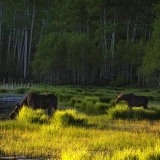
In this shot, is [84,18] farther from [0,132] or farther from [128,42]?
[0,132]

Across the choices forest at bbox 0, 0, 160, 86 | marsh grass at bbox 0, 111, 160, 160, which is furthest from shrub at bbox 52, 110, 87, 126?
forest at bbox 0, 0, 160, 86

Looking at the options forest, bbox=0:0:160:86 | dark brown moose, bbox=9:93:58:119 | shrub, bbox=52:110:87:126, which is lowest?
shrub, bbox=52:110:87:126

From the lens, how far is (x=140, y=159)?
8070 mm

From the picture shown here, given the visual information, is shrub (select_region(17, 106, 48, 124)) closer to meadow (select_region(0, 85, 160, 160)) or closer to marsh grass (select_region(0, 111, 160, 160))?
meadow (select_region(0, 85, 160, 160))

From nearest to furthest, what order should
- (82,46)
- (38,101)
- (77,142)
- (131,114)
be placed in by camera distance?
(77,142) < (38,101) < (131,114) < (82,46)

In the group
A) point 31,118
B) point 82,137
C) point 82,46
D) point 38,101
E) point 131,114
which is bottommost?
point 82,137

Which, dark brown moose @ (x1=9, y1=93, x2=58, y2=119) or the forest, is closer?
dark brown moose @ (x1=9, y1=93, x2=58, y2=119)

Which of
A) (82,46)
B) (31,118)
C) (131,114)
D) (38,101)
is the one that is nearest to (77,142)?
(31,118)

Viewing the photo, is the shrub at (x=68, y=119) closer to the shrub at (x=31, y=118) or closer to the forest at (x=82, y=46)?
the shrub at (x=31, y=118)

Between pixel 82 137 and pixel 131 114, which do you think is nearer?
pixel 82 137

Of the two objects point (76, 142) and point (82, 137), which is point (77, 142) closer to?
point (76, 142)

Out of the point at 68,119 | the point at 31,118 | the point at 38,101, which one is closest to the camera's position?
the point at 68,119

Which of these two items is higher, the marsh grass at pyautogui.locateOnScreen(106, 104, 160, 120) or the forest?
the forest

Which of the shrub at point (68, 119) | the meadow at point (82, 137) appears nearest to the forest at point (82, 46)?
the meadow at point (82, 137)
